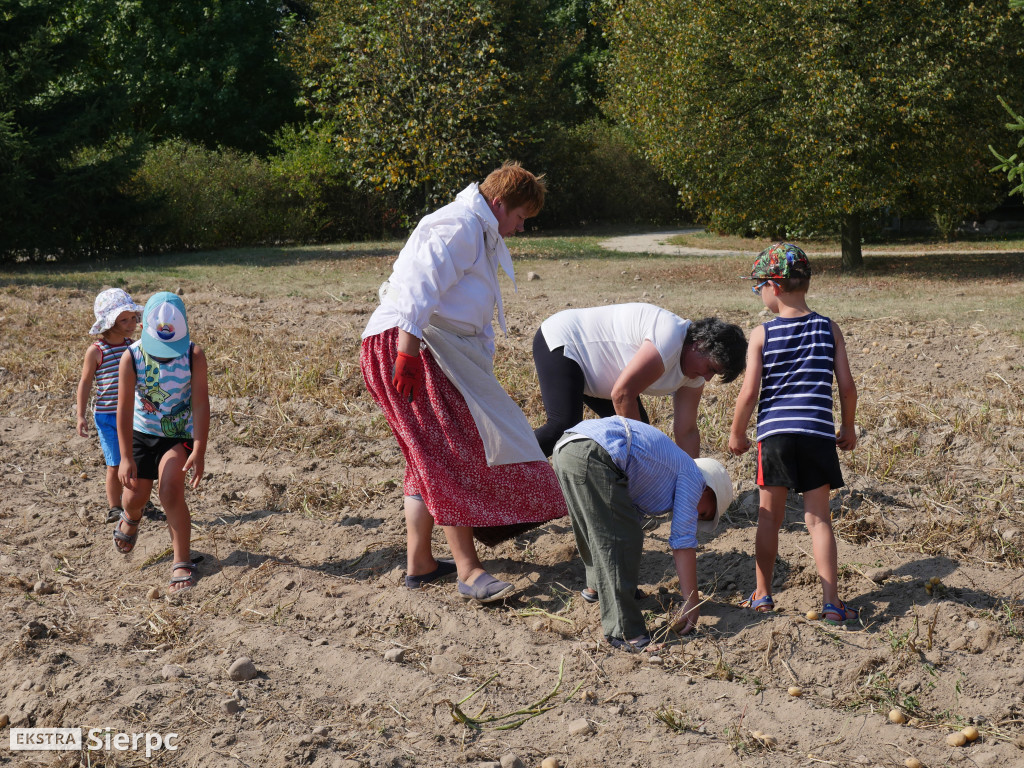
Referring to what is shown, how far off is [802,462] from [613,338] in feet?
3.79

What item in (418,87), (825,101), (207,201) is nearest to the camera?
(825,101)

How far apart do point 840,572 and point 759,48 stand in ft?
38.7

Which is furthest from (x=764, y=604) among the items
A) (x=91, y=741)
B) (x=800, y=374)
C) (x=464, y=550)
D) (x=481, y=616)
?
(x=91, y=741)

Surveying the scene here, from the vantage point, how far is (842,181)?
555 inches

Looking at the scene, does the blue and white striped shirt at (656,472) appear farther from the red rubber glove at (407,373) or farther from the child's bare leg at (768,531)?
the red rubber glove at (407,373)

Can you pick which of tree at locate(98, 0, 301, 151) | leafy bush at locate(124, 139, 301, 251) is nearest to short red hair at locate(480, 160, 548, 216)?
leafy bush at locate(124, 139, 301, 251)

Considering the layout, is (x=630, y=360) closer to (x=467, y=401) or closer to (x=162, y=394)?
(x=467, y=401)

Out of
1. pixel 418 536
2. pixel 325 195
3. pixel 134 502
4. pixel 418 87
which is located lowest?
pixel 418 536

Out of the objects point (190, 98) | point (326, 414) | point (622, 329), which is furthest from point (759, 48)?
point (190, 98)

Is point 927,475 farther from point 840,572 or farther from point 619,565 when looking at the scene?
point 619,565

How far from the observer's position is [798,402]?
3.95m

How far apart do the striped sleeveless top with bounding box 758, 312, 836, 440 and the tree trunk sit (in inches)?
534

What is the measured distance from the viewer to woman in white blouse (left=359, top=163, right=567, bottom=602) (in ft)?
13.6

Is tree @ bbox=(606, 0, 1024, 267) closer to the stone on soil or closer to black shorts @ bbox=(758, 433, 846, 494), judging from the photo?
black shorts @ bbox=(758, 433, 846, 494)
